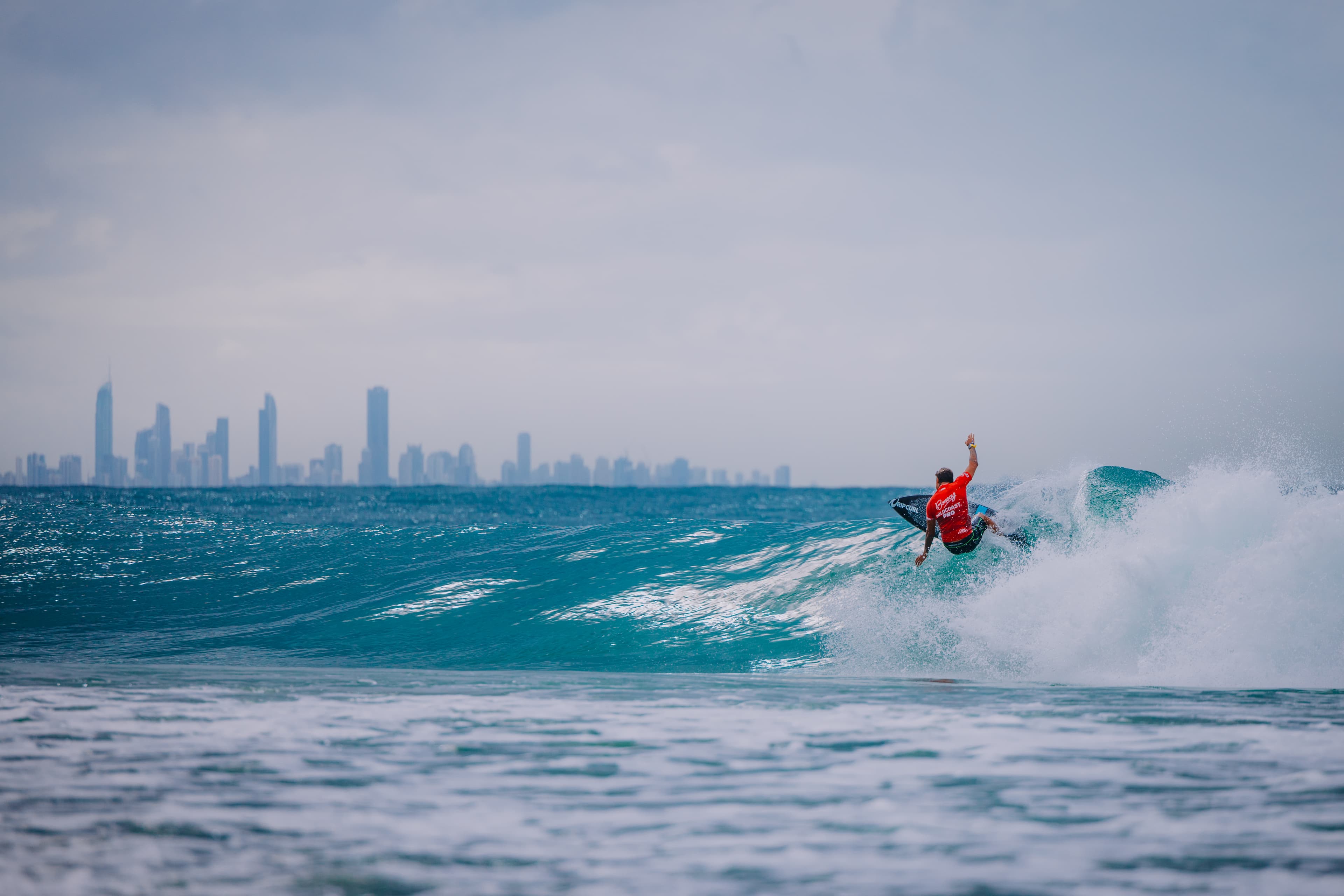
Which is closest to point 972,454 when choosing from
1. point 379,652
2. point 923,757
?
point 923,757

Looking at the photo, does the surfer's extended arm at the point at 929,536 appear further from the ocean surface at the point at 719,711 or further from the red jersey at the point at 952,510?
the ocean surface at the point at 719,711

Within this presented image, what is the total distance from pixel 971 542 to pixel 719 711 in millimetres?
5805

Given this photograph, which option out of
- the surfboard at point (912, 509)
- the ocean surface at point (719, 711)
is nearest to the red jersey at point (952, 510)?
the ocean surface at point (719, 711)

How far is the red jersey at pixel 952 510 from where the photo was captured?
11.8 m

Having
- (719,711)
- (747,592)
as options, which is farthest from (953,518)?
(719,711)

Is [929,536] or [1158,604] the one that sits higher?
[929,536]

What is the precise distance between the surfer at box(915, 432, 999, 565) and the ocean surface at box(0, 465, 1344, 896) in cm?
59

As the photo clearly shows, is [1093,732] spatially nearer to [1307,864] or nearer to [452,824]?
[1307,864]

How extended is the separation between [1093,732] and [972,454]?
17.5 ft

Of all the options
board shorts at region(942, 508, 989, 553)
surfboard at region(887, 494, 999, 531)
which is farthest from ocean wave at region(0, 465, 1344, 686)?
surfboard at region(887, 494, 999, 531)

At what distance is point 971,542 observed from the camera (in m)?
12.1

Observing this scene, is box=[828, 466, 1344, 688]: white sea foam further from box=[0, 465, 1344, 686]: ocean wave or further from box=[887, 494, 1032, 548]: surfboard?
box=[887, 494, 1032, 548]: surfboard

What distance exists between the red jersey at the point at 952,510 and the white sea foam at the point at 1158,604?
76 cm

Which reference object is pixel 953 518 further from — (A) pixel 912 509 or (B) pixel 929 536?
(A) pixel 912 509
